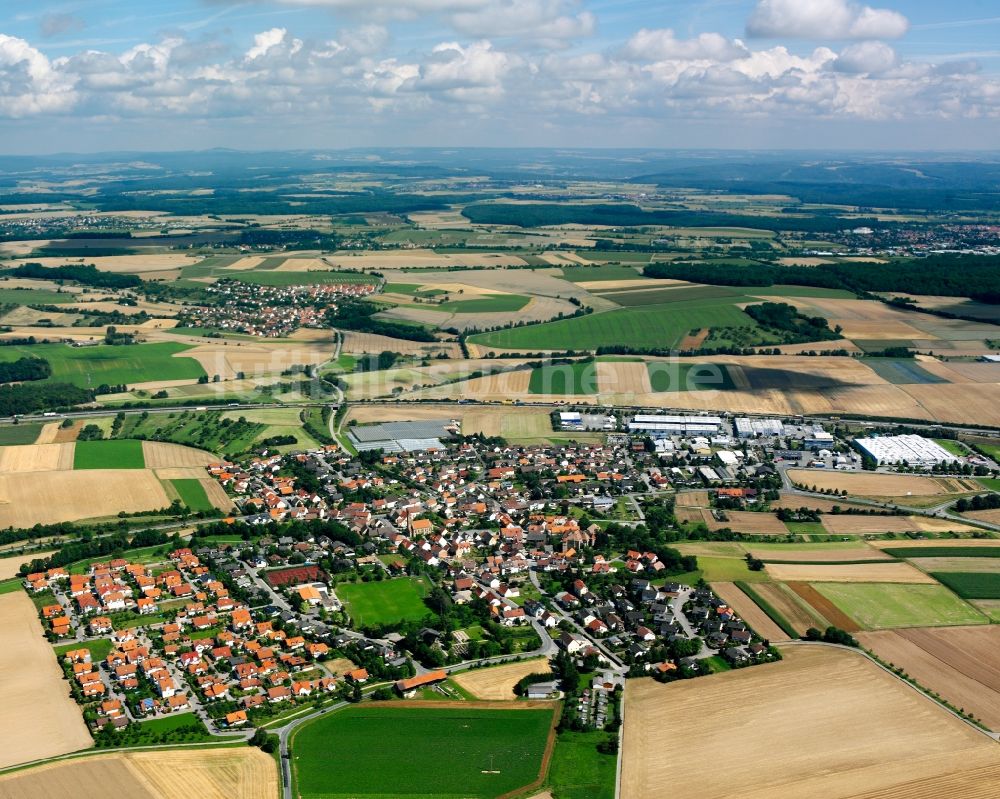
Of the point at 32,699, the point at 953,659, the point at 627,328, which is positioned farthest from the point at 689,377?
the point at 32,699

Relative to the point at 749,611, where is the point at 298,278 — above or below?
above

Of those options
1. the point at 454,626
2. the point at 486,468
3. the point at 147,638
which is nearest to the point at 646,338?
the point at 486,468

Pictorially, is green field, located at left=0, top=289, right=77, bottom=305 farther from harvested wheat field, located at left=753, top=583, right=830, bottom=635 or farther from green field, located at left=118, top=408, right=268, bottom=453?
harvested wheat field, located at left=753, top=583, right=830, bottom=635

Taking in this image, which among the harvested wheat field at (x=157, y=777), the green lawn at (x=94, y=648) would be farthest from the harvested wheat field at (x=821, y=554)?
the green lawn at (x=94, y=648)

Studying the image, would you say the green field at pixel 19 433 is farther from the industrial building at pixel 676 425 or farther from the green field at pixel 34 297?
the green field at pixel 34 297

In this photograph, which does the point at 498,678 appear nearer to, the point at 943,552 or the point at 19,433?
the point at 943,552

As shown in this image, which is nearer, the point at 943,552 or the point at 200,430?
the point at 943,552
